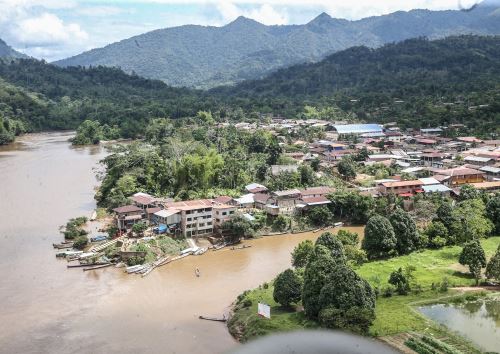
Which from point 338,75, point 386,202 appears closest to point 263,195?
point 386,202

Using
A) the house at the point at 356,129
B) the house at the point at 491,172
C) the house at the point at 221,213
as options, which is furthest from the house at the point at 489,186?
the house at the point at 356,129

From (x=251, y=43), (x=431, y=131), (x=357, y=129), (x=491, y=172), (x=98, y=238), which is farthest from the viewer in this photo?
(x=251, y=43)

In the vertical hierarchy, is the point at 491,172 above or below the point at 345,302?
above

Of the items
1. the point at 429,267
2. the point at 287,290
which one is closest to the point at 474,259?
the point at 429,267

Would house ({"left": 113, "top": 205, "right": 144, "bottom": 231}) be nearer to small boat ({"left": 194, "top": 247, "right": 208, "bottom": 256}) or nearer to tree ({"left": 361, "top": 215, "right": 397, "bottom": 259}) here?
small boat ({"left": 194, "top": 247, "right": 208, "bottom": 256})

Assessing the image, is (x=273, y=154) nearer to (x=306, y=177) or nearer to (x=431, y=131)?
(x=306, y=177)

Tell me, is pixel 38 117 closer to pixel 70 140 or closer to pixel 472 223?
pixel 70 140

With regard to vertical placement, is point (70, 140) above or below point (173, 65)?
below
